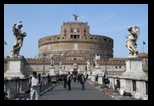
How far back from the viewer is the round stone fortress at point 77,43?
3290 inches

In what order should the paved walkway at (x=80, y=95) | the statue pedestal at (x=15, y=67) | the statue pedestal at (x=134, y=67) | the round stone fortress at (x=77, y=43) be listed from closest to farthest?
the paved walkway at (x=80, y=95), the statue pedestal at (x=134, y=67), the statue pedestal at (x=15, y=67), the round stone fortress at (x=77, y=43)

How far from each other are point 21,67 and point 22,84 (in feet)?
2.90

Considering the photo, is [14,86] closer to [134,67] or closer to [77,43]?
[134,67]

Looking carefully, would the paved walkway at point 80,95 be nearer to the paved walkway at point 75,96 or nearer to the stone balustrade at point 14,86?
the paved walkway at point 75,96

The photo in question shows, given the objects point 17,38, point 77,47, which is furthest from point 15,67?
point 77,47

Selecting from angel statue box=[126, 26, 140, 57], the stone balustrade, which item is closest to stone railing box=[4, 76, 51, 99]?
the stone balustrade

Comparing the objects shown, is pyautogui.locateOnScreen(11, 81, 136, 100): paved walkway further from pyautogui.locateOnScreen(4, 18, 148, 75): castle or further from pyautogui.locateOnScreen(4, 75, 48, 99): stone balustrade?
pyautogui.locateOnScreen(4, 18, 148, 75): castle

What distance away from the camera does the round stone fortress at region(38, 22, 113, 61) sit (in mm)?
83562

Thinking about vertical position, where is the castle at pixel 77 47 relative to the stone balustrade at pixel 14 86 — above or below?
above

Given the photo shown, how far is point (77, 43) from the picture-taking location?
3290 inches

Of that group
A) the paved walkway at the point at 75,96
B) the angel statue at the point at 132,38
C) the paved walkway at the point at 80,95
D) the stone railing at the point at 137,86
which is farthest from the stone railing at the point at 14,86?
the angel statue at the point at 132,38

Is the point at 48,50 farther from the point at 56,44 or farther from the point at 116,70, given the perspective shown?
the point at 116,70
